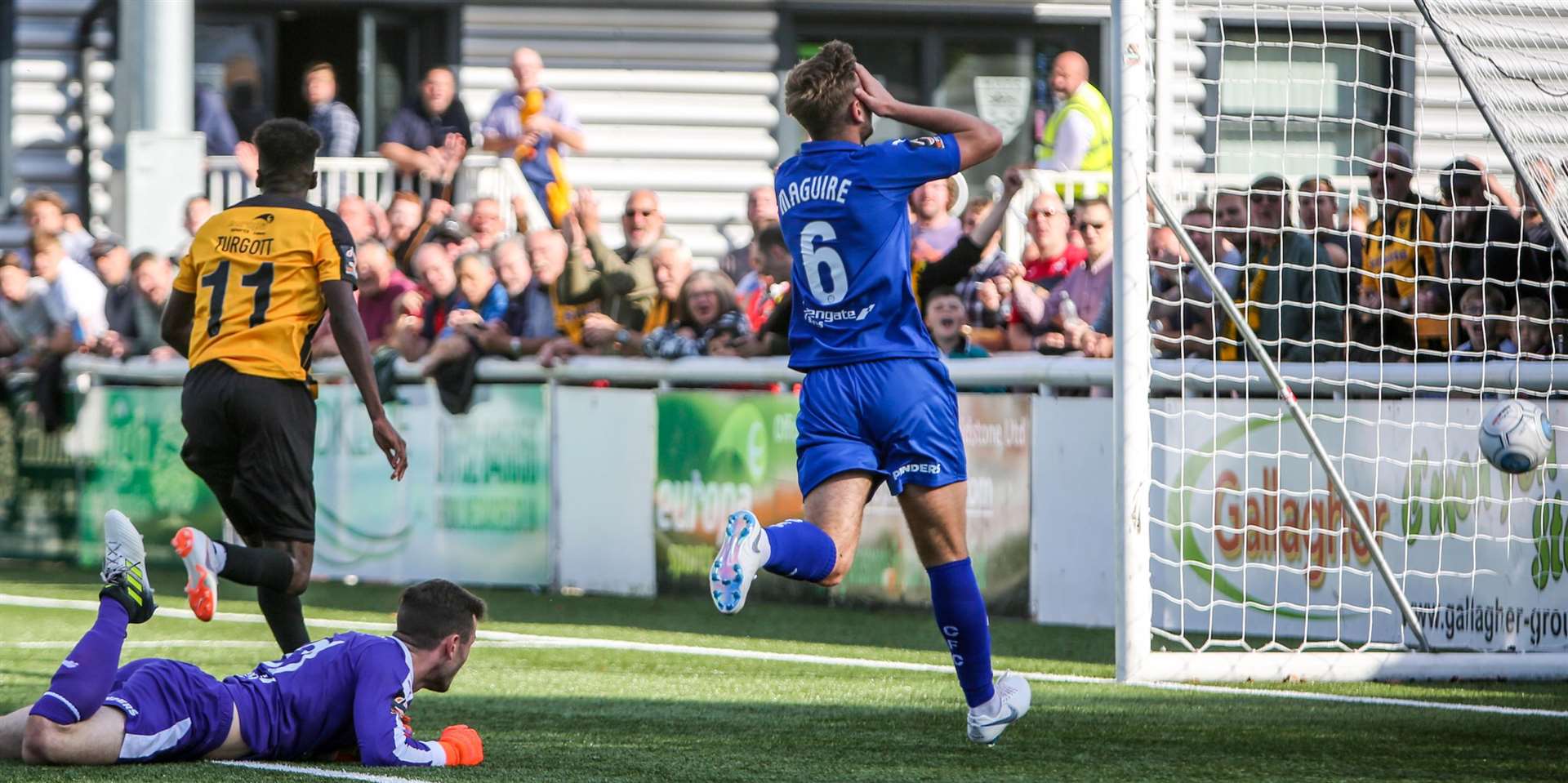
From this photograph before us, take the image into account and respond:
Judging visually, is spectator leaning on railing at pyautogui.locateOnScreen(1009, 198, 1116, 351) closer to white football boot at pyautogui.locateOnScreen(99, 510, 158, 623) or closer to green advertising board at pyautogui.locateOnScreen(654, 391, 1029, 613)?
green advertising board at pyautogui.locateOnScreen(654, 391, 1029, 613)

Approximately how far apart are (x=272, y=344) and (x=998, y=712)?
2848mm

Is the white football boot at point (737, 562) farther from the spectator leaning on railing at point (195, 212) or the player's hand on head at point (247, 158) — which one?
the player's hand on head at point (247, 158)

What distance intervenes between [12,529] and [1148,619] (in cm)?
945

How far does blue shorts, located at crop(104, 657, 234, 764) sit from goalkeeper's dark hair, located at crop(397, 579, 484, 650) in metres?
0.53

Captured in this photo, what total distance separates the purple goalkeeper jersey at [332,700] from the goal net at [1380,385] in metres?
3.93

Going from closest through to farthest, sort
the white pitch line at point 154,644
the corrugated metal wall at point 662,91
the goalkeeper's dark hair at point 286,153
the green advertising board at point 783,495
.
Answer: the goalkeeper's dark hair at point 286,153 → the white pitch line at point 154,644 → the green advertising board at point 783,495 → the corrugated metal wall at point 662,91

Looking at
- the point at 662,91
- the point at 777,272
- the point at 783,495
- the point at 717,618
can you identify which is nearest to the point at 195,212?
the point at 662,91

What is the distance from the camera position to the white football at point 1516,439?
8.73 meters

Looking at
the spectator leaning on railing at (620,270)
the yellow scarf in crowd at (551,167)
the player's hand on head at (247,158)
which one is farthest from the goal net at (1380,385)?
the player's hand on head at (247,158)

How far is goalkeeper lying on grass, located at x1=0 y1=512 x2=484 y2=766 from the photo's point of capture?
5816 millimetres

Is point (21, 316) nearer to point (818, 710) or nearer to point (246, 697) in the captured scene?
point (818, 710)

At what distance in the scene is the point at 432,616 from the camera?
6133mm

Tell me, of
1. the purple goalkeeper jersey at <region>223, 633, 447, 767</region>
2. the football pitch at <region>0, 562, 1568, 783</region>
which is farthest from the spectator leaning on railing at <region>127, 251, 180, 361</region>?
the purple goalkeeper jersey at <region>223, 633, 447, 767</region>

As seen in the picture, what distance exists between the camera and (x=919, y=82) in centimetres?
2006
